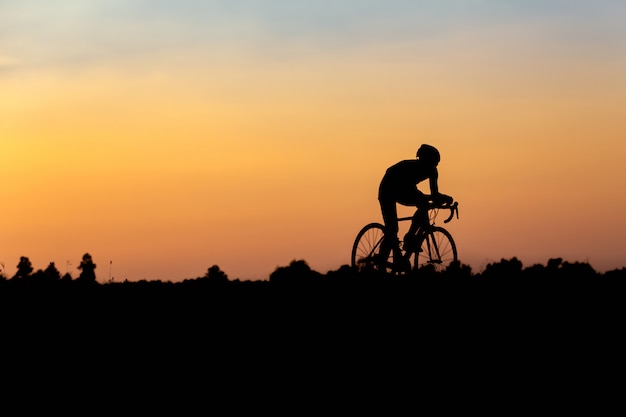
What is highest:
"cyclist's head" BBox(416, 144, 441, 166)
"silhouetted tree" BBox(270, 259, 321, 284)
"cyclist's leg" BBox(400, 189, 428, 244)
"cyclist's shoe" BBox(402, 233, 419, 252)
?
"cyclist's head" BBox(416, 144, 441, 166)

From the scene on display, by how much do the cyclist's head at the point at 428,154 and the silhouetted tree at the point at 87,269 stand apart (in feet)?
17.3

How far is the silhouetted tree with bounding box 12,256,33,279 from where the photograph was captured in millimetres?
18298

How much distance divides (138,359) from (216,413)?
1.97 meters

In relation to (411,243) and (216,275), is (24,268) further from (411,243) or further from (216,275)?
(411,243)

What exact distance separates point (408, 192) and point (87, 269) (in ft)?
16.7

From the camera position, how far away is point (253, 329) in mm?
14070

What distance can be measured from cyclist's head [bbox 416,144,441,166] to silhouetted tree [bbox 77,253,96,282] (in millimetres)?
5260

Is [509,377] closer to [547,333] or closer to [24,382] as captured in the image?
[547,333]

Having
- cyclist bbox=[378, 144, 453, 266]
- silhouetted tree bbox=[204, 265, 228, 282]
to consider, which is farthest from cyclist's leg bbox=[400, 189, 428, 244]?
silhouetted tree bbox=[204, 265, 228, 282]

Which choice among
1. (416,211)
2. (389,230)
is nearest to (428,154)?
(416,211)

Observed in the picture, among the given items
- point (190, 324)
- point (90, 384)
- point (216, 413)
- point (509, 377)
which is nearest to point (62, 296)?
point (190, 324)

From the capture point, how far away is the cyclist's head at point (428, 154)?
59.2ft

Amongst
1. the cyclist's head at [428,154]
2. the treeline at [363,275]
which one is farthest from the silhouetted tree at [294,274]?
the cyclist's head at [428,154]

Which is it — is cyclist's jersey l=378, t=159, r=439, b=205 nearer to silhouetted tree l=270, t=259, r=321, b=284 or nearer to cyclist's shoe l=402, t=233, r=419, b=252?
cyclist's shoe l=402, t=233, r=419, b=252
